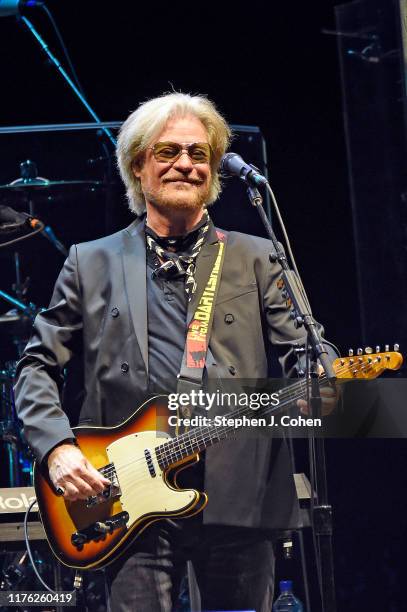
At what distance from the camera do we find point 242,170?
10.6 ft

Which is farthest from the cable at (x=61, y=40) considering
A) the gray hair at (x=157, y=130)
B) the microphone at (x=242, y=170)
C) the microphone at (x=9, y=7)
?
the microphone at (x=242, y=170)

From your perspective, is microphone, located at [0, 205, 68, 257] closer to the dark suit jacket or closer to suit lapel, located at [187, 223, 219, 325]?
the dark suit jacket

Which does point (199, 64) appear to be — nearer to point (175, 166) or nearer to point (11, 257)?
point (11, 257)

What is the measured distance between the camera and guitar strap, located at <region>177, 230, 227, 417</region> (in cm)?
320

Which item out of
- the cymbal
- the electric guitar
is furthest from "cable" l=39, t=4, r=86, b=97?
the electric guitar

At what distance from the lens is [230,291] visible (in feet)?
11.2

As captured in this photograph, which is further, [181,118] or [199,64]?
[199,64]

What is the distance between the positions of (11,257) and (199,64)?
1705 millimetres

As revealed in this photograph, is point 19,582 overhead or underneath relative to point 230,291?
underneath

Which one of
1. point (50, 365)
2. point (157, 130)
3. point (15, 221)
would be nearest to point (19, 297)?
point (15, 221)

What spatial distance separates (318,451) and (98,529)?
76cm

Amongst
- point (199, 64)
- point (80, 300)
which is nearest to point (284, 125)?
point (199, 64)

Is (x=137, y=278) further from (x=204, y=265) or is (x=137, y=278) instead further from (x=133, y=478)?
(x=133, y=478)

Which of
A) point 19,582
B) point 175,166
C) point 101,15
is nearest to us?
point 175,166
